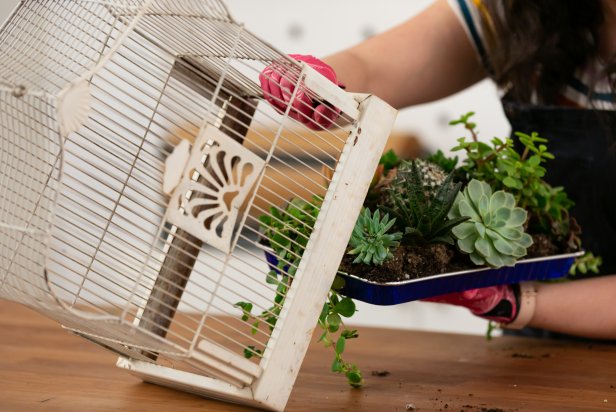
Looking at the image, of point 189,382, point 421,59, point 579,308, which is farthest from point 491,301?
point 421,59

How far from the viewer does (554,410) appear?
686 mm

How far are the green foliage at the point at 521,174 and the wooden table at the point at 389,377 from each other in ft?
0.56

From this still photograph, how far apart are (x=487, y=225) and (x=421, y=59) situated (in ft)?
2.08

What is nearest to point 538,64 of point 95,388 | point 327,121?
point 327,121

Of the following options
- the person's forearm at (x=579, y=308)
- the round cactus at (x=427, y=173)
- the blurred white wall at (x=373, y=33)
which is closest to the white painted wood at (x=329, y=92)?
the round cactus at (x=427, y=173)

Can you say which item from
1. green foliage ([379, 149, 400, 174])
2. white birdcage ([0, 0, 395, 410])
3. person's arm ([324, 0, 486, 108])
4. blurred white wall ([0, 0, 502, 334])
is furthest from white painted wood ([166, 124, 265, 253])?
blurred white wall ([0, 0, 502, 334])

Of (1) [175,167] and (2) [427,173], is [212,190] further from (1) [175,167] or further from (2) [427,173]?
(2) [427,173]

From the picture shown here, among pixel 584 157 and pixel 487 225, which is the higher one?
pixel 584 157

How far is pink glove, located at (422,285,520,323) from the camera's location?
87cm

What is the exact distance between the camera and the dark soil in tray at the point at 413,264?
0.69 meters

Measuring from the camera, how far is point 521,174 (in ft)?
2.66

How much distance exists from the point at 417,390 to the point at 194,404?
22 cm

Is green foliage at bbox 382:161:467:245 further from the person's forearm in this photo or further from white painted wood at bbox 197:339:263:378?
the person's forearm

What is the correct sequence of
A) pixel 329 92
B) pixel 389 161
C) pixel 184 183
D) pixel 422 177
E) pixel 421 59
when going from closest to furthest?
1. pixel 184 183
2. pixel 329 92
3. pixel 422 177
4. pixel 389 161
5. pixel 421 59
